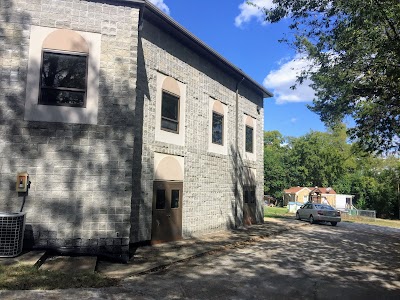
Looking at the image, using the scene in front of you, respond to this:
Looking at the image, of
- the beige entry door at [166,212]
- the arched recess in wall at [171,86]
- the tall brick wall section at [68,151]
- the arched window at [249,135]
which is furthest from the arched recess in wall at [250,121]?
the tall brick wall section at [68,151]

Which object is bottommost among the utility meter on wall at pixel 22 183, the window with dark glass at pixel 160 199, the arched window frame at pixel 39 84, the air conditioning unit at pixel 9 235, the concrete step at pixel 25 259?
the concrete step at pixel 25 259

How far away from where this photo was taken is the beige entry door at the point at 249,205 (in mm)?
18859

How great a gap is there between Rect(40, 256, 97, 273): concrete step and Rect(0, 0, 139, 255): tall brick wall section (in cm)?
39

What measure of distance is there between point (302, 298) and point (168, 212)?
22.0 feet

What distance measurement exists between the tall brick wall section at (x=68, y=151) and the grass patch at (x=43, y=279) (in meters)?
1.51

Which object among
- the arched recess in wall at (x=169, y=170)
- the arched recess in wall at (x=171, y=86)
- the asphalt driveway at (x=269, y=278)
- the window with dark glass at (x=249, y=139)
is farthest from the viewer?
the window with dark glass at (x=249, y=139)

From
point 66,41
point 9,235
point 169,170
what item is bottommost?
point 9,235

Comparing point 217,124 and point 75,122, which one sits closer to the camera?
point 75,122

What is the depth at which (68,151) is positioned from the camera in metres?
8.65

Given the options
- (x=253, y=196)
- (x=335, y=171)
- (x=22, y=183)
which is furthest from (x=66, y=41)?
(x=335, y=171)

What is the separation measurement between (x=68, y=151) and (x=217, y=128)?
8.99 meters

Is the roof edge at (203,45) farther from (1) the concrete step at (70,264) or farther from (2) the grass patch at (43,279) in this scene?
(2) the grass patch at (43,279)

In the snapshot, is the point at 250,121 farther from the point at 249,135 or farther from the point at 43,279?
the point at 43,279

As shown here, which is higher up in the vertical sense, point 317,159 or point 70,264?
point 317,159
